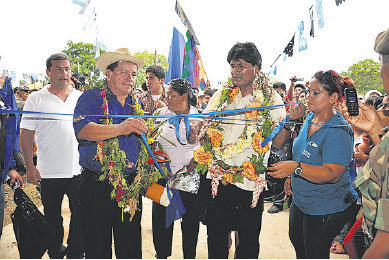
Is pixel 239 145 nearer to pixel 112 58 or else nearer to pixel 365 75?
pixel 112 58

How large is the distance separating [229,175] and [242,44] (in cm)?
130

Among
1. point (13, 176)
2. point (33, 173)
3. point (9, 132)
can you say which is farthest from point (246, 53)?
point (33, 173)

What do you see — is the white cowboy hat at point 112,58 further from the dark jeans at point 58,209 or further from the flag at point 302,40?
the flag at point 302,40

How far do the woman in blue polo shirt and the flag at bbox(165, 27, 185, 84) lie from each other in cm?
439

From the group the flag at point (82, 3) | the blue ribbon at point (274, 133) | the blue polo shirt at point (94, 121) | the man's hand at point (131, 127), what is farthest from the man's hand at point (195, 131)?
the flag at point (82, 3)

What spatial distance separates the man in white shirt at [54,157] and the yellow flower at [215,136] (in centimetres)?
186

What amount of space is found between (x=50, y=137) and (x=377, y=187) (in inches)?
142

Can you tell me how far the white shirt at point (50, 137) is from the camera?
3.90 m

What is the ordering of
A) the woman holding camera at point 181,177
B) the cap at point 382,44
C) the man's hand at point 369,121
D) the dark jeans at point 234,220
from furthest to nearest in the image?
the woman holding camera at point 181,177
the dark jeans at point 234,220
the man's hand at point 369,121
the cap at point 382,44

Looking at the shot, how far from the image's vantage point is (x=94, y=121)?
282 cm

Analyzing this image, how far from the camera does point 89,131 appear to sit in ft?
8.93

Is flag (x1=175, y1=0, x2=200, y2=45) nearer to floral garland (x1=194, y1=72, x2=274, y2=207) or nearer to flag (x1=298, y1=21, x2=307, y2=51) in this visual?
flag (x1=298, y1=21, x2=307, y2=51)

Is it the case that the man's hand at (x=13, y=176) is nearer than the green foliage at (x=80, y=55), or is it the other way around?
the man's hand at (x=13, y=176)

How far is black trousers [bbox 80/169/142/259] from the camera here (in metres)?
2.90
